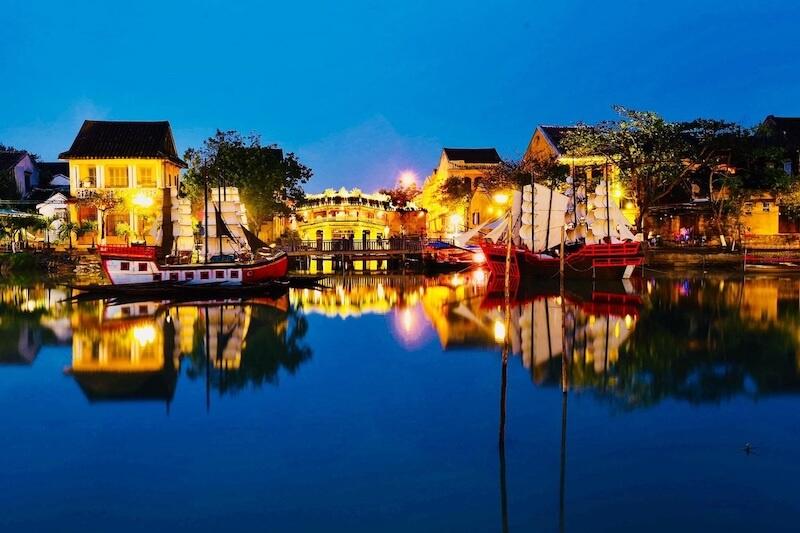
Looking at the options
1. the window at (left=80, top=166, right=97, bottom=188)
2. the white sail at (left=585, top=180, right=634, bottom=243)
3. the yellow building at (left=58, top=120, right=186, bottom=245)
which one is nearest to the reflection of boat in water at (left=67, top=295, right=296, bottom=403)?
the yellow building at (left=58, top=120, right=186, bottom=245)

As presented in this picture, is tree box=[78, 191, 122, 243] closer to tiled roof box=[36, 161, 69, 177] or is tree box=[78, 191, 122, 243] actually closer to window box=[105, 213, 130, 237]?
window box=[105, 213, 130, 237]

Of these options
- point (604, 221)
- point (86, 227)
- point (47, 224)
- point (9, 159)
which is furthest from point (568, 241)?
point (9, 159)

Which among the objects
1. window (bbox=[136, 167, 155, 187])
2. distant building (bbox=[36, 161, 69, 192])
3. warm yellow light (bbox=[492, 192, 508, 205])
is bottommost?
warm yellow light (bbox=[492, 192, 508, 205])

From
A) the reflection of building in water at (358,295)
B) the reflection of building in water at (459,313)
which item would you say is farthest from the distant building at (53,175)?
the reflection of building in water at (459,313)

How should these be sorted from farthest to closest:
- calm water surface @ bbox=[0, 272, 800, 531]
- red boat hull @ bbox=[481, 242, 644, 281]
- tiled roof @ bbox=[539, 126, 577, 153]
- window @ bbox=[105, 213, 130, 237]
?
tiled roof @ bbox=[539, 126, 577, 153], window @ bbox=[105, 213, 130, 237], red boat hull @ bbox=[481, 242, 644, 281], calm water surface @ bbox=[0, 272, 800, 531]

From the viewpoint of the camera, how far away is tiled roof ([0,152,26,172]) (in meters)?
52.8

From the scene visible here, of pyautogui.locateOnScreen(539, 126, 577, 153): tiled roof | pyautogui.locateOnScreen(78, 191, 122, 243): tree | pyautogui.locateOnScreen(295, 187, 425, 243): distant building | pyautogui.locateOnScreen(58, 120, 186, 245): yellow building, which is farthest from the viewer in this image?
pyautogui.locateOnScreen(295, 187, 425, 243): distant building

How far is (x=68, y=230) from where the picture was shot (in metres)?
45.2

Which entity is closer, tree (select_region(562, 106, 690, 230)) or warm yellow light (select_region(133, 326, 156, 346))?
warm yellow light (select_region(133, 326, 156, 346))

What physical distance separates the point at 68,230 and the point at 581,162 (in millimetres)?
34249

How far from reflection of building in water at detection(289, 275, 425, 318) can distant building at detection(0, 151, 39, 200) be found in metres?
25.7

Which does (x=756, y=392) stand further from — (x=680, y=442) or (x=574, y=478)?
(x=574, y=478)

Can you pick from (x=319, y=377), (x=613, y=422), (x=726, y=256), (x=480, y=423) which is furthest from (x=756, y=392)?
(x=726, y=256)

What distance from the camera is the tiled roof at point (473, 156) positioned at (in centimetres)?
7086
